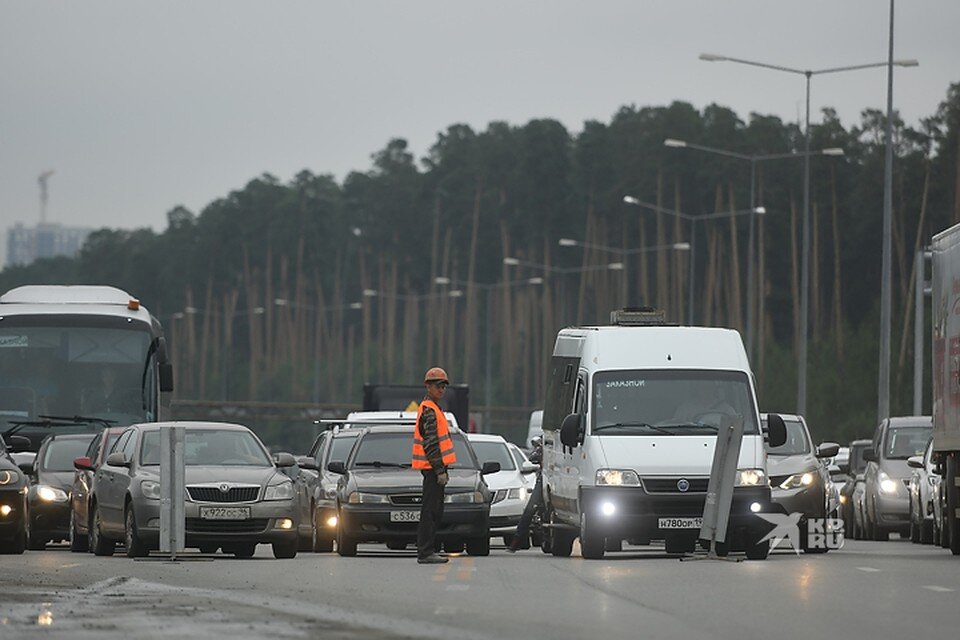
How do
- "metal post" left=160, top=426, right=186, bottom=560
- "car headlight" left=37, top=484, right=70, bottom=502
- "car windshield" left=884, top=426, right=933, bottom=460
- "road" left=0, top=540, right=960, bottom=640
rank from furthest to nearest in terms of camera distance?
1. "car windshield" left=884, top=426, right=933, bottom=460
2. "car headlight" left=37, top=484, right=70, bottom=502
3. "metal post" left=160, top=426, right=186, bottom=560
4. "road" left=0, top=540, right=960, bottom=640

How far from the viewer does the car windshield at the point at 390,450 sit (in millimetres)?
29328

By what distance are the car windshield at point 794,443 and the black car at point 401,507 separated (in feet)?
14.2

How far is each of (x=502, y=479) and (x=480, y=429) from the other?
83675 millimetres

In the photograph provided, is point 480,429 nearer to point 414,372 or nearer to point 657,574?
point 414,372

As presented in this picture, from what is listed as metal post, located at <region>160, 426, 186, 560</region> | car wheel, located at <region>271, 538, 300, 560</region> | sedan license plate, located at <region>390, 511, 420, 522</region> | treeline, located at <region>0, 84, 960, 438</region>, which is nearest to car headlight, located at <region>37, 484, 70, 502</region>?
sedan license plate, located at <region>390, 511, 420, 522</region>

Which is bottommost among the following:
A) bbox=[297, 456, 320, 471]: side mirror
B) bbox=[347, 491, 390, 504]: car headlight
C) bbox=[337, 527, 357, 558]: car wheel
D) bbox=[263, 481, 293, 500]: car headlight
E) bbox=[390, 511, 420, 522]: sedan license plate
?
bbox=[337, 527, 357, 558]: car wheel

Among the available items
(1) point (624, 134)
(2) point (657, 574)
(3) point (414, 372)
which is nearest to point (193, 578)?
(2) point (657, 574)

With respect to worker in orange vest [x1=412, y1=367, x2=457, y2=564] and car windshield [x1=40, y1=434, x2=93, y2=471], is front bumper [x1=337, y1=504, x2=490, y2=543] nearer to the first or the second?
worker in orange vest [x1=412, y1=367, x2=457, y2=564]

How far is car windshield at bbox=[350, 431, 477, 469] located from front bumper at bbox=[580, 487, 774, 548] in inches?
138

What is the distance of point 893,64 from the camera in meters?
49.5

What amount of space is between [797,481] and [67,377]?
11.4m

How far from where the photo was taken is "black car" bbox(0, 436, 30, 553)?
1094 inches

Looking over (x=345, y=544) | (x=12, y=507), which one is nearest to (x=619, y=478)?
(x=345, y=544)

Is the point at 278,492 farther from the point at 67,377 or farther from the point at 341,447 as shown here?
the point at 67,377
